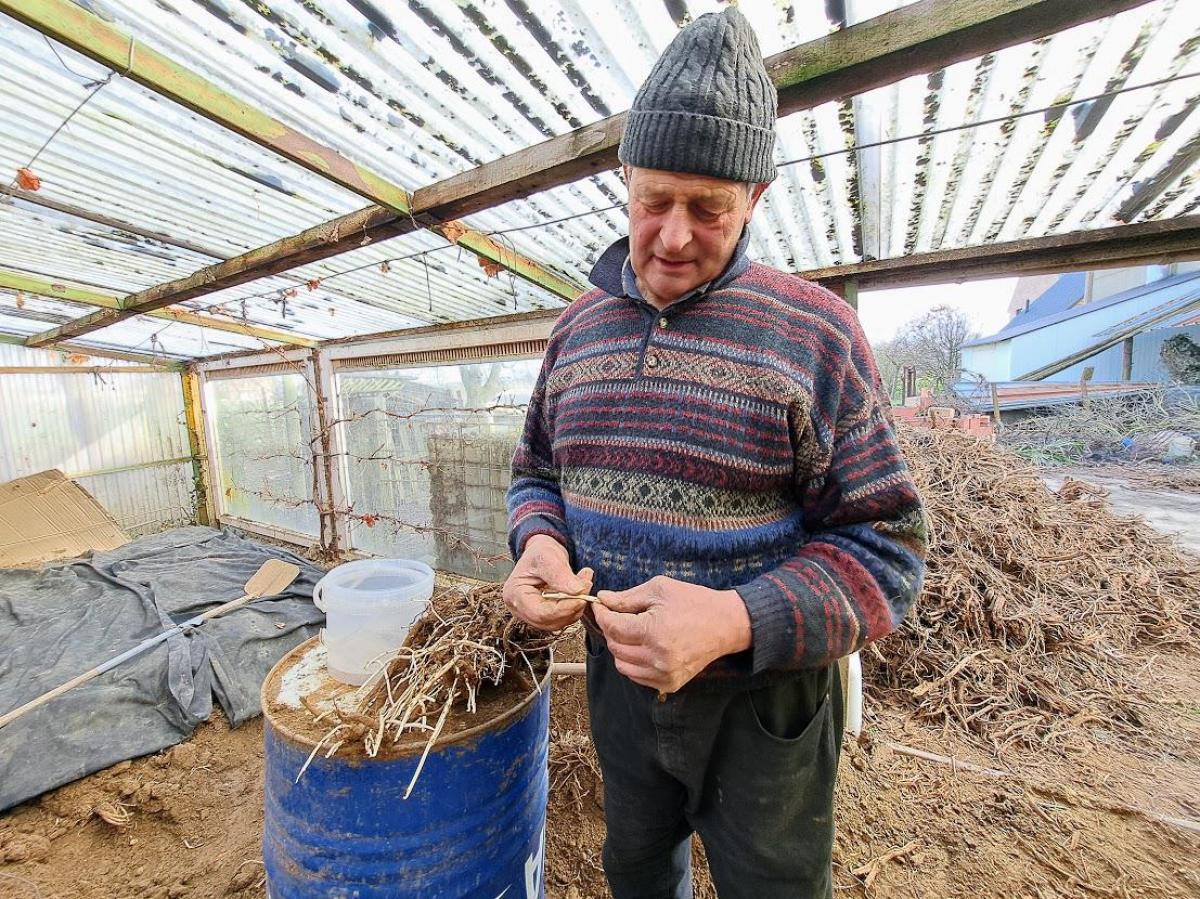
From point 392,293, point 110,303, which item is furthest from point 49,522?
point 392,293

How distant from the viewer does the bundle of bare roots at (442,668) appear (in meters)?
1.07

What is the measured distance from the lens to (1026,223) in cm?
243

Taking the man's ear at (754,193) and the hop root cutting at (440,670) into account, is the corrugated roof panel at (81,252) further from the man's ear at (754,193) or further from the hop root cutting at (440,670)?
the man's ear at (754,193)

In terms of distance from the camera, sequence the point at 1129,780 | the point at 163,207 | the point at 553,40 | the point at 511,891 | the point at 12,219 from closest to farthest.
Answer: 1. the point at 511,891
2. the point at 553,40
3. the point at 1129,780
4. the point at 163,207
5. the point at 12,219

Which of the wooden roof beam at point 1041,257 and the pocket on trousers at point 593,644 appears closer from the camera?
the pocket on trousers at point 593,644

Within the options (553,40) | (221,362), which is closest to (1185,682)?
(553,40)

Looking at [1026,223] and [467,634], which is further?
[1026,223]

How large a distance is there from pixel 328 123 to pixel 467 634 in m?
2.03

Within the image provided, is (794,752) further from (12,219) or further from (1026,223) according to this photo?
(12,219)

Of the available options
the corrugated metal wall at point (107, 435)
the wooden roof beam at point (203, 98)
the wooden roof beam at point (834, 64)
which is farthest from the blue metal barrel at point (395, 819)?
the corrugated metal wall at point (107, 435)

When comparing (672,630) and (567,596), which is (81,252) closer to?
(567,596)

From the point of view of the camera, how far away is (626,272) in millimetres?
1055

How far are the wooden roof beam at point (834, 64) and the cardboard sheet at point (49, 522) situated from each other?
6.43 meters

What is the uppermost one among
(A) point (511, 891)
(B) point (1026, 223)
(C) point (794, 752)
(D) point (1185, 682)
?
(B) point (1026, 223)
